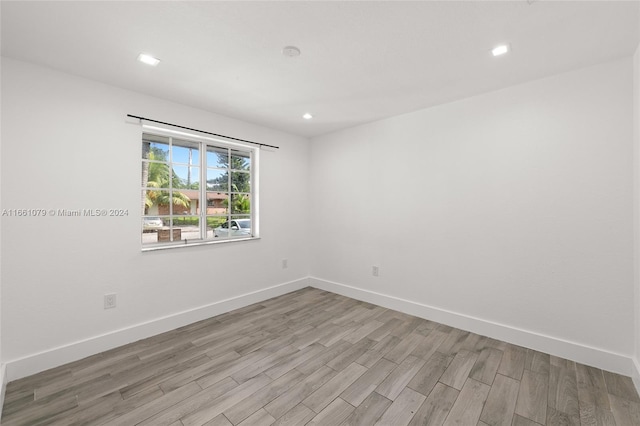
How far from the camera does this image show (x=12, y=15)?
1.63 m

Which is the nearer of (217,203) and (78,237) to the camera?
(78,237)

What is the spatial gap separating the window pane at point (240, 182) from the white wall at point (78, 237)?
742 mm

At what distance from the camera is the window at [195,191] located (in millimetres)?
2963

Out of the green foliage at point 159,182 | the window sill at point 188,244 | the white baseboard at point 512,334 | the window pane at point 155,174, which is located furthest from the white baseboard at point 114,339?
the white baseboard at point 512,334

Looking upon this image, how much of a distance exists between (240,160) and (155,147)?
1060 mm

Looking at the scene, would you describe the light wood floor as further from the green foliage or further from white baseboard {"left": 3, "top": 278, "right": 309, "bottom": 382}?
the green foliage

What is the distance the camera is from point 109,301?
2514 millimetres

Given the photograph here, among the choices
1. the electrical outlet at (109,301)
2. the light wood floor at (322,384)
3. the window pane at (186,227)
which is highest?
the window pane at (186,227)

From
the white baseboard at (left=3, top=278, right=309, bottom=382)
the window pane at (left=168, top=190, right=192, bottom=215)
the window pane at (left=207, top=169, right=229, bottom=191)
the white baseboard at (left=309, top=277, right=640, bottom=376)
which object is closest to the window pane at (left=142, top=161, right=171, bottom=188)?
the window pane at (left=168, top=190, right=192, bottom=215)

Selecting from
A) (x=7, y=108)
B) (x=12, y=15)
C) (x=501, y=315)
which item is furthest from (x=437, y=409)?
(x=7, y=108)

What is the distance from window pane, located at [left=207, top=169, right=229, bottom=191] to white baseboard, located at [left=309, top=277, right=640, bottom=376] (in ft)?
7.68

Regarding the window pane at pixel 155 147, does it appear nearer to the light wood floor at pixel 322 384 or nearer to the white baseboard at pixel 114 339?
the white baseboard at pixel 114 339

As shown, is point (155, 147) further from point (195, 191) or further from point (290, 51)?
point (290, 51)

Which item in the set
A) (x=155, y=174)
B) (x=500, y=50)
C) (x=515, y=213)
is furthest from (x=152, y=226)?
(x=515, y=213)
